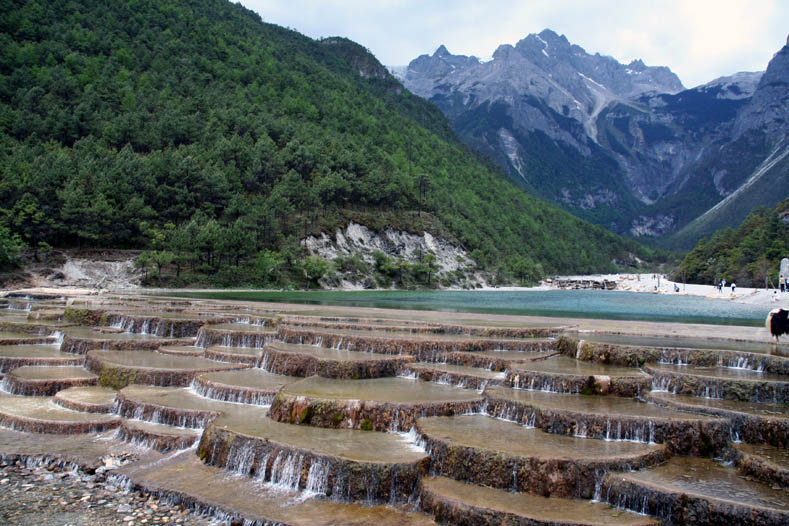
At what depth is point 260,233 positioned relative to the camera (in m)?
86.1

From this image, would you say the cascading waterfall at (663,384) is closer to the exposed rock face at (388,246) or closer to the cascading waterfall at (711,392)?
the cascading waterfall at (711,392)

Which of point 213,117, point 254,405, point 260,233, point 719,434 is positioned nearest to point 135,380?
point 254,405

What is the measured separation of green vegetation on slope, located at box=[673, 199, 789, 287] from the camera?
87.9 m

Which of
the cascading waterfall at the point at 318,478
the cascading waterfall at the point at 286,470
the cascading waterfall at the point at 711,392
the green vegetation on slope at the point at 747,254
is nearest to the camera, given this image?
the cascading waterfall at the point at 318,478

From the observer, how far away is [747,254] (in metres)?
96.1

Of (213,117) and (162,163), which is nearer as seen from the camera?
(162,163)

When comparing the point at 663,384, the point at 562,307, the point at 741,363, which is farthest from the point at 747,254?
the point at 663,384

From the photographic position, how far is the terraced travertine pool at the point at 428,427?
1041 cm

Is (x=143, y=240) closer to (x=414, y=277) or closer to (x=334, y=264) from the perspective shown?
(x=334, y=264)

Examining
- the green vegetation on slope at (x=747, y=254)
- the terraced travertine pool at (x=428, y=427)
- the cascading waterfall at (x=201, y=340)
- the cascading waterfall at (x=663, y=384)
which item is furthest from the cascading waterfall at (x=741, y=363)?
the green vegetation on slope at (x=747, y=254)

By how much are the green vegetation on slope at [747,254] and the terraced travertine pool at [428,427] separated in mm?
77503

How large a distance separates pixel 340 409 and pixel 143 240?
69.3 metres

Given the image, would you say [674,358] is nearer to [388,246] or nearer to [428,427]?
[428,427]

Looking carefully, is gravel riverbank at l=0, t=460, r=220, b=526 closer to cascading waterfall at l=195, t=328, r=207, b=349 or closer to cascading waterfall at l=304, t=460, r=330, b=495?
cascading waterfall at l=304, t=460, r=330, b=495
